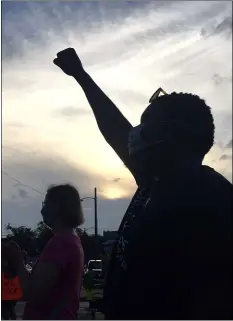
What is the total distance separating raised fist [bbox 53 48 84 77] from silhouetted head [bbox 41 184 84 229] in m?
0.47

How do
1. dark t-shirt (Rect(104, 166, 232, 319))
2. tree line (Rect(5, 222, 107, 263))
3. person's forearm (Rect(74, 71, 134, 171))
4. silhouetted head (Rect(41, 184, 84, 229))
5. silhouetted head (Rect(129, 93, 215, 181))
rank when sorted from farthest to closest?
1. tree line (Rect(5, 222, 107, 263))
2. silhouetted head (Rect(41, 184, 84, 229))
3. person's forearm (Rect(74, 71, 134, 171))
4. silhouetted head (Rect(129, 93, 215, 181))
5. dark t-shirt (Rect(104, 166, 232, 319))

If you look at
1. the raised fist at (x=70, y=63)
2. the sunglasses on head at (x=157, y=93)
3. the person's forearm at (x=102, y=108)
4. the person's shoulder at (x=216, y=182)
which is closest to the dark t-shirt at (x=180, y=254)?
the person's shoulder at (x=216, y=182)

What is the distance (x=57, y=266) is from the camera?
1954 millimetres

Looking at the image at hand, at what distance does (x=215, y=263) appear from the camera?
1.34 meters

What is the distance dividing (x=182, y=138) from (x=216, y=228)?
267 millimetres

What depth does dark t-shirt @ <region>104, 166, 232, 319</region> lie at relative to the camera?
4.40 ft

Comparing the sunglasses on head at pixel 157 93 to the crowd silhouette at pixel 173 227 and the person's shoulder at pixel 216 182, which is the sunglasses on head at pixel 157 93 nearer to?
the crowd silhouette at pixel 173 227

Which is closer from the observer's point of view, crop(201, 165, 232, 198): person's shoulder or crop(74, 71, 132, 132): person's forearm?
crop(201, 165, 232, 198): person's shoulder

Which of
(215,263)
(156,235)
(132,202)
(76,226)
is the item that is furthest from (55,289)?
(215,263)

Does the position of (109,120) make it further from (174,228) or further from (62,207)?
(174,228)

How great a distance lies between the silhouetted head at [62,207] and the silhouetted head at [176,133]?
656 millimetres

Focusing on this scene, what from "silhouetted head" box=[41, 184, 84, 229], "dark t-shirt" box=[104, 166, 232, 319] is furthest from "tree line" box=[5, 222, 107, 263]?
"dark t-shirt" box=[104, 166, 232, 319]

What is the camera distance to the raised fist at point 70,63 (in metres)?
1.91

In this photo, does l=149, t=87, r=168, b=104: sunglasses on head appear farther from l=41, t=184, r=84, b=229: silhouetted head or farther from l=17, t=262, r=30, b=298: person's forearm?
l=17, t=262, r=30, b=298: person's forearm
